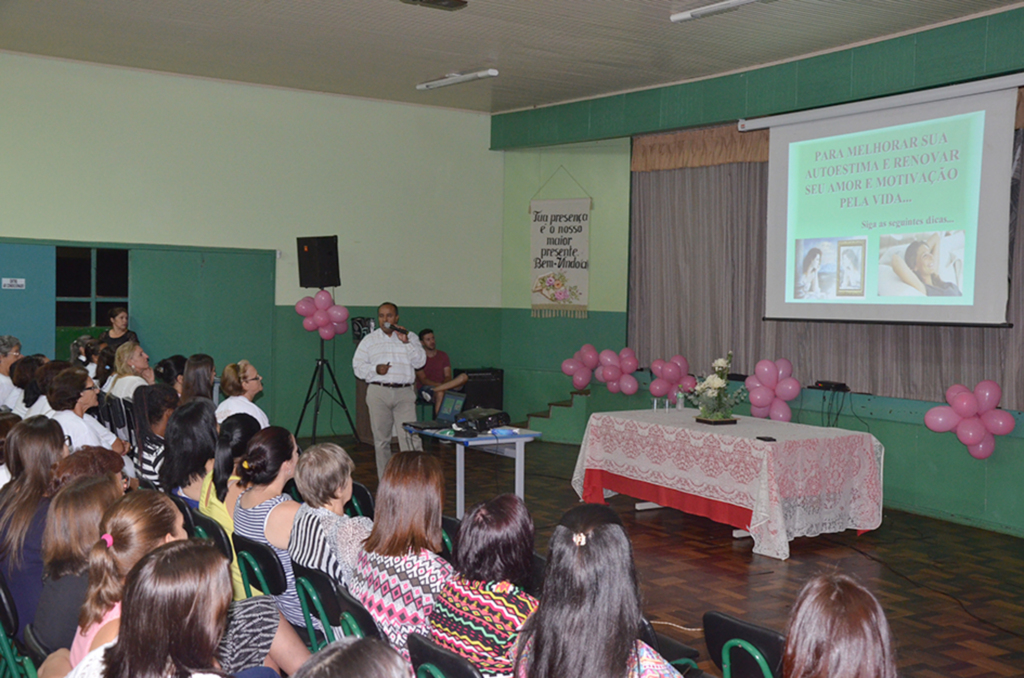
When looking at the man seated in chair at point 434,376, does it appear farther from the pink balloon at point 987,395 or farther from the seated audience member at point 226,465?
the seated audience member at point 226,465

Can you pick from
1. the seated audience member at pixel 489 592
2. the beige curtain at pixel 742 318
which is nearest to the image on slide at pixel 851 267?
the beige curtain at pixel 742 318

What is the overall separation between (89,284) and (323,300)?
2.17 metres

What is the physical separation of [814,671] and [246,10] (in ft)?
20.7

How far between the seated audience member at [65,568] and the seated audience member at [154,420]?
2.25 m

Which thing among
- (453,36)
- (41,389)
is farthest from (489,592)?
(453,36)

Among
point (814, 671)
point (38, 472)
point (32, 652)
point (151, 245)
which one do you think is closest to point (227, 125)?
point (151, 245)

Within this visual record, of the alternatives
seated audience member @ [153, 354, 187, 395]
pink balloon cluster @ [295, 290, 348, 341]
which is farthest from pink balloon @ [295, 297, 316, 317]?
seated audience member @ [153, 354, 187, 395]

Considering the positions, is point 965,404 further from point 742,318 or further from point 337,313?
point 337,313

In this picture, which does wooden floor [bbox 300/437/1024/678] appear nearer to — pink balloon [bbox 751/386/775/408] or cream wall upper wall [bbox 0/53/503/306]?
pink balloon [bbox 751/386/775/408]

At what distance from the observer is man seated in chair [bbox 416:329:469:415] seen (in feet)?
31.3

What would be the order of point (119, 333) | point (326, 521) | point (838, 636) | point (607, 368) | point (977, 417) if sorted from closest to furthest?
point (838, 636) < point (326, 521) < point (977, 417) < point (119, 333) < point (607, 368)

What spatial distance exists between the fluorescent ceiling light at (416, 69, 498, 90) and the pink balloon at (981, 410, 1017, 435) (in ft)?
15.6

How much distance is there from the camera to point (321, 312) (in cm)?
902

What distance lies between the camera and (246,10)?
6.49m
